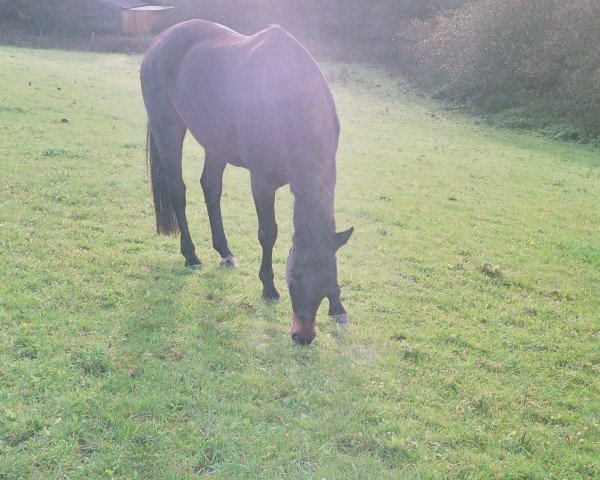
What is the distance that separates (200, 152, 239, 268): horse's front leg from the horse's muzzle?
199cm

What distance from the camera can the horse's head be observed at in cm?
388

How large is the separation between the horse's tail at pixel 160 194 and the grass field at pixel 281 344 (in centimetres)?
25

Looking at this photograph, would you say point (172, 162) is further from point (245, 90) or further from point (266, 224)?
point (266, 224)

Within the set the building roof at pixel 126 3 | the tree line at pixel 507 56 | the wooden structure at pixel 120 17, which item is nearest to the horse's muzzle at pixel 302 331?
the tree line at pixel 507 56

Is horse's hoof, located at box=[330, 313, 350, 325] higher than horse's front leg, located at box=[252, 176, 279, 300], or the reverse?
horse's front leg, located at box=[252, 176, 279, 300]

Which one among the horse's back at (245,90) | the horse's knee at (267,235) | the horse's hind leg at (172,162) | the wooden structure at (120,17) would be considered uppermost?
the wooden structure at (120,17)

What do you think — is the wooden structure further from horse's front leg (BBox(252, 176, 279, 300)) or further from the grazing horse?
horse's front leg (BBox(252, 176, 279, 300))

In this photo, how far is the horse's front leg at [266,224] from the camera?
481 centimetres

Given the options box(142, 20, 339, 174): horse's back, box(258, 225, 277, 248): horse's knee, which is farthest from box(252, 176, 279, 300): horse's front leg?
box(142, 20, 339, 174): horse's back

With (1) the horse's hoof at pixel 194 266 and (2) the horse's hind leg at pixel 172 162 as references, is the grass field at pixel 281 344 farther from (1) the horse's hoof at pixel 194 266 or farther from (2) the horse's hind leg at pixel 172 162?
(2) the horse's hind leg at pixel 172 162

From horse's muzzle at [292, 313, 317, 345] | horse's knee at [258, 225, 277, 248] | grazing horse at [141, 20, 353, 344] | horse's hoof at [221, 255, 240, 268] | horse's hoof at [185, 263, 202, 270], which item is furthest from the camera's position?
A: horse's hoof at [221, 255, 240, 268]

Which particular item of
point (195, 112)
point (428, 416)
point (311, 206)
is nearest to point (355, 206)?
point (195, 112)

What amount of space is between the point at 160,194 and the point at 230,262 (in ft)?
4.19

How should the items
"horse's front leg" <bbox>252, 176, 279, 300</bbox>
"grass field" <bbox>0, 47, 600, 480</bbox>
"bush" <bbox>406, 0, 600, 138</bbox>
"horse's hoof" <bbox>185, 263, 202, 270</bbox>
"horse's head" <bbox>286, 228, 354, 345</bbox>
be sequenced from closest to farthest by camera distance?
"grass field" <bbox>0, 47, 600, 480</bbox> → "horse's head" <bbox>286, 228, 354, 345</bbox> → "horse's front leg" <bbox>252, 176, 279, 300</bbox> → "horse's hoof" <bbox>185, 263, 202, 270</bbox> → "bush" <bbox>406, 0, 600, 138</bbox>
